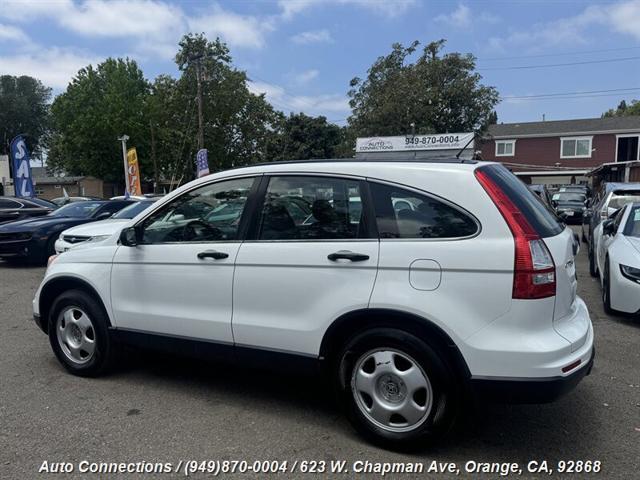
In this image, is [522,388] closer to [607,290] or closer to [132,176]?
[607,290]

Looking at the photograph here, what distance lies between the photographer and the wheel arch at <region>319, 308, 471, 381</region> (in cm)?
293

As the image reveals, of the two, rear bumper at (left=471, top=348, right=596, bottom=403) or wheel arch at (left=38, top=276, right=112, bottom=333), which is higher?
wheel arch at (left=38, top=276, right=112, bottom=333)

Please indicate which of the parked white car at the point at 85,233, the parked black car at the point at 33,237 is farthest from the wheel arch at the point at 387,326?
the parked black car at the point at 33,237

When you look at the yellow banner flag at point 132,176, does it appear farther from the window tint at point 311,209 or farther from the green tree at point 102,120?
the window tint at point 311,209

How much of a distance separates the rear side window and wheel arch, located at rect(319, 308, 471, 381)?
0.82 meters

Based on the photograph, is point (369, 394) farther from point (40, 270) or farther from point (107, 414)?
point (40, 270)

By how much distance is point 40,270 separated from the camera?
418 inches

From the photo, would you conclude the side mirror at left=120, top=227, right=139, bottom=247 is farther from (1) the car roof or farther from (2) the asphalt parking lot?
(2) the asphalt parking lot

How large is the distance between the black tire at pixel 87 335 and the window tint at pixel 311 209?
1.70 metres

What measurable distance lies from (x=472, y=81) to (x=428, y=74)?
11.0ft

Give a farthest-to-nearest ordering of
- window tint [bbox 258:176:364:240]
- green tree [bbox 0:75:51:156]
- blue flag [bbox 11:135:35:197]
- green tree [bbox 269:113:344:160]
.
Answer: green tree [bbox 0:75:51:156], green tree [bbox 269:113:344:160], blue flag [bbox 11:135:35:197], window tint [bbox 258:176:364:240]

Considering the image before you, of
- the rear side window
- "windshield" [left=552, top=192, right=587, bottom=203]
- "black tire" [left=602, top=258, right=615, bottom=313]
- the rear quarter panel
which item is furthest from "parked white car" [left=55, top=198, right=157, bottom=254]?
"windshield" [left=552, top=192, right=587, bottom=203]

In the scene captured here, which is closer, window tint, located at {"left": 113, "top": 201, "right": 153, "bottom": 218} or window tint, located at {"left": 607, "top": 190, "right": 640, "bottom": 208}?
window tint, located at {"left": 113, "top": 201, "right": 153, "bottom": 218}

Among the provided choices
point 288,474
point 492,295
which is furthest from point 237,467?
point 492,295
